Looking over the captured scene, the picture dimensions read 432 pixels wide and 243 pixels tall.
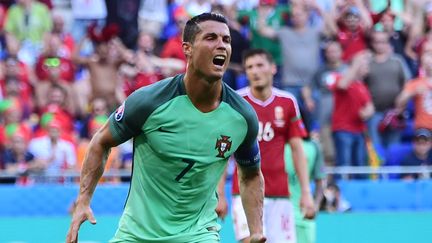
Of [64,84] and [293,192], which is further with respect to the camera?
[64,84]

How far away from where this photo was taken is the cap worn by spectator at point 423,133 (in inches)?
576

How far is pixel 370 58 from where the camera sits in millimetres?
15719

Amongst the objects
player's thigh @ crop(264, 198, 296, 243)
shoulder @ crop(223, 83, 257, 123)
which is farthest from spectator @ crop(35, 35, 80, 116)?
shoulder @ crop(223, 83, 257, 123)

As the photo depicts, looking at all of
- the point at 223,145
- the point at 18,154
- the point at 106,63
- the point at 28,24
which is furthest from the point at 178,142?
the point at 28,24

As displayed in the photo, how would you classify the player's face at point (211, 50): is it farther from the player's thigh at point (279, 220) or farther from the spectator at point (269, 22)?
the spectator at point (269, 22)

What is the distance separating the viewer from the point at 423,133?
583 inches

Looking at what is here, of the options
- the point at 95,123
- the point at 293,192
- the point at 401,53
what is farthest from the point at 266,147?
the point at 401,53

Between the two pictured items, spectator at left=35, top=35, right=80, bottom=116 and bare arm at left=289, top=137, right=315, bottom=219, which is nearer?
bare arm at left=289, top=137, right=315, bottom=219

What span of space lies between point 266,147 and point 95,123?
4.96 metres

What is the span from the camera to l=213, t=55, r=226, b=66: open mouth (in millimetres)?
6457

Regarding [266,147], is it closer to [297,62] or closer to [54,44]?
[297,62]

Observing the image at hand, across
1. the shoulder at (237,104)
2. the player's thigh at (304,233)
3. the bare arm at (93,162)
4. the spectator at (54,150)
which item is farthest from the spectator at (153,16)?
the bare arm at (93,162)

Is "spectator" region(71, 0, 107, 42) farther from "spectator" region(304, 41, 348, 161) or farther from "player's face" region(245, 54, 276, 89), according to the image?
"player's face" region(245, 54, 276, 89)

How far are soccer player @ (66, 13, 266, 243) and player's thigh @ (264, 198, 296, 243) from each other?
378 centimetres
